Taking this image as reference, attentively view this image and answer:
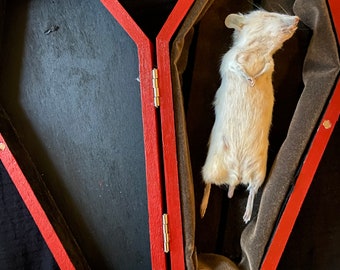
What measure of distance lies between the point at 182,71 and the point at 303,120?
0.22 meters

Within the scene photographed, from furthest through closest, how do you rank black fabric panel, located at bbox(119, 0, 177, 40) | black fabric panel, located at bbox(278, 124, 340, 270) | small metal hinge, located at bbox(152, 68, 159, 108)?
black fabric panel, located at bbox(278, 124, 340, 270), black fabric panel, located at bbox(119, 0, 177, 40), small metal hinge, located at bbox(152, 68, 159, 108)

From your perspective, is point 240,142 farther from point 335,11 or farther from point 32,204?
point 32,204

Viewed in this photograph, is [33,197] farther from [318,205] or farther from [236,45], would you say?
[318,205]

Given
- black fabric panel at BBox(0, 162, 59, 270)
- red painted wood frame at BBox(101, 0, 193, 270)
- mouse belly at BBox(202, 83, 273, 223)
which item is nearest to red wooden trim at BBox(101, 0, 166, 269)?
red painted wood frame at BBox(101, 0, 193, 270)

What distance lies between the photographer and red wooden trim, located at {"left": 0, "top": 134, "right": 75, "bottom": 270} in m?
0.71

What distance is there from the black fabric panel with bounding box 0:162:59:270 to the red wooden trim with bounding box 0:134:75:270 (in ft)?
0.43

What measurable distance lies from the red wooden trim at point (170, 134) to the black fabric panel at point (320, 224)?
31 cm

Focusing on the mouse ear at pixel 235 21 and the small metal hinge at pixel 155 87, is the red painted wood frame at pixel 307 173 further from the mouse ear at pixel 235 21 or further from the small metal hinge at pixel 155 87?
the small metal hinge at pixel 155 87

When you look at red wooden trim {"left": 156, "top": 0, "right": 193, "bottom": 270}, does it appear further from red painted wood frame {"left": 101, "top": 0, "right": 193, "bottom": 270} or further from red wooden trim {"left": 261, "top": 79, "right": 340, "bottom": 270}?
red wooden trim {"left": 261, "top": 79, "right": 340, "bottom": 270}

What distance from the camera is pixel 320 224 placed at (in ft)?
3.00

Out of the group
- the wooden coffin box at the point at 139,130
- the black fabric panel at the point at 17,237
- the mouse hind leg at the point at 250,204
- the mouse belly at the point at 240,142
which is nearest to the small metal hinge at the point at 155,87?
the wooden coffin box at the point at 139,130

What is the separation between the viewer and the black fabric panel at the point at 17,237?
0.85 metres

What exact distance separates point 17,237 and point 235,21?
1.89ft

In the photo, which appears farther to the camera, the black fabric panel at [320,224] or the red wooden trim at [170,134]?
the black fabric panel at [320,224]
